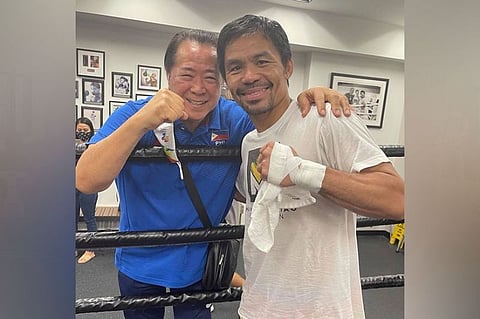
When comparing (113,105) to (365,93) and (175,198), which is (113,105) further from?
(365,93)

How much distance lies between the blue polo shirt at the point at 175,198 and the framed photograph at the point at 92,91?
0.12 m

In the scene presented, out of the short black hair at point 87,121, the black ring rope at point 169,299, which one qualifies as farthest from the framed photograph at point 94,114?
the black ring rope at point 169,299

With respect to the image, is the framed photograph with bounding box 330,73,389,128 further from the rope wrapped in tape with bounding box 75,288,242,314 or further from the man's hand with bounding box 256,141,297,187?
the rope wrapped in tape with bounding box 75,288,242,314

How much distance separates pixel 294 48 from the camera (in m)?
0.65

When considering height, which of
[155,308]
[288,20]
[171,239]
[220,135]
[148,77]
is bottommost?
[155,308]

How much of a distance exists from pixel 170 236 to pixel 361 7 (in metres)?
0.60

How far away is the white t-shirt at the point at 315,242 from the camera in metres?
0.61

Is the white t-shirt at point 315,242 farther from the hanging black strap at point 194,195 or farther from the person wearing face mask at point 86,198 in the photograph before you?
the person wearing face mask at point 86,198

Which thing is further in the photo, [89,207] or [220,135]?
[220,135]

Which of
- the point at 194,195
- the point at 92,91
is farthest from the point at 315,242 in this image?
the point at 92,91
